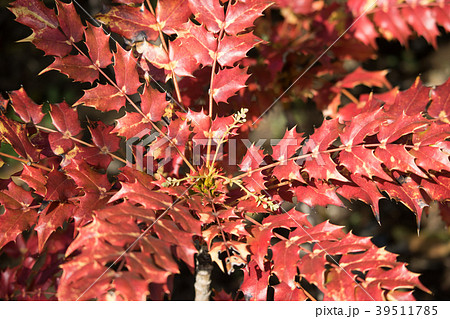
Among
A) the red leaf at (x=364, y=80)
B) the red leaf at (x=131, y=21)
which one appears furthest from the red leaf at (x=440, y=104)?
the red leaf at (x=131, y=21)

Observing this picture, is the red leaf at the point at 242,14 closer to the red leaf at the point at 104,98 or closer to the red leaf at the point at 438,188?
the red leaf at the point at 104,98

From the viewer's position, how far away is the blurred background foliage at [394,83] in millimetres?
1695

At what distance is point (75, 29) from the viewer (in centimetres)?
→ 83

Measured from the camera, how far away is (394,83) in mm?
2039

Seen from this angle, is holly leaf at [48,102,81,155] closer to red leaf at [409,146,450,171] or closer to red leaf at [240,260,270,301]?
red leaf at [240,260,270,301]

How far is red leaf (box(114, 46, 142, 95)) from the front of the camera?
2.54 ft

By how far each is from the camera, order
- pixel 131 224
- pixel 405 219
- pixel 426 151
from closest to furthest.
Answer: pixel 131 224 → pixel 426 151 → pixel 405 219

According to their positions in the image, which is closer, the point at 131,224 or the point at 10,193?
the point at 131,224

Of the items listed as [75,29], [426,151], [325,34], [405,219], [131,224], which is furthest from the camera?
[405,219]

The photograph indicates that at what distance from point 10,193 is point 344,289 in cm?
61

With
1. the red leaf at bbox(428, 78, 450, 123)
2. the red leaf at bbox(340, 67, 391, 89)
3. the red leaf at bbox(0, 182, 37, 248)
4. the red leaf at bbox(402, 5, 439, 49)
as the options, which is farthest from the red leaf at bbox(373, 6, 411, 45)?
the red leaf at bbox(0, 182, 37, 248)

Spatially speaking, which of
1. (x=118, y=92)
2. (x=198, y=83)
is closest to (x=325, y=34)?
(x=198, y=83)

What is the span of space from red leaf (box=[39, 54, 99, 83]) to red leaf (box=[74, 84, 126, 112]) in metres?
0.04
